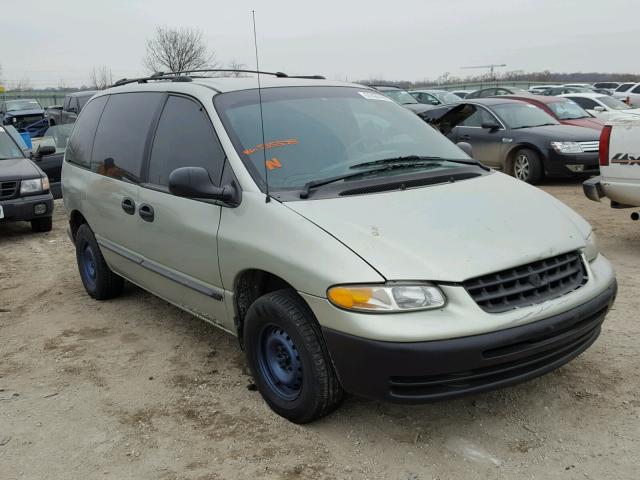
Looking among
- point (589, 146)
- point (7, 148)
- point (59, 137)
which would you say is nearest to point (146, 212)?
point (7, 148)

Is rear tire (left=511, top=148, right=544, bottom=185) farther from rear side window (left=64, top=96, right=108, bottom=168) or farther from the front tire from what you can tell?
the front tire

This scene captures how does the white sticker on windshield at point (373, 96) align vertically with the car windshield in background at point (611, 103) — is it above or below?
above

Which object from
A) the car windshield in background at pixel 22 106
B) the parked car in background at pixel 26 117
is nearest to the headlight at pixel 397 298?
the parked car in background at pixel 26 117

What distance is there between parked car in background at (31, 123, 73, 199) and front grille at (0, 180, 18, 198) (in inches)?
33.0

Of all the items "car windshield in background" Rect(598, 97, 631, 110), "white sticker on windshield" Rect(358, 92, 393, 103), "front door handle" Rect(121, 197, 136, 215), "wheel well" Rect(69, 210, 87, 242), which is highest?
"white sticker on windshield" Rect(358, 92, 393, 103)

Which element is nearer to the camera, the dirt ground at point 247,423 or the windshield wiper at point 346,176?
the dirt ground at point 247,423

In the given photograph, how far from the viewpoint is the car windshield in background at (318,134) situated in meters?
3.48

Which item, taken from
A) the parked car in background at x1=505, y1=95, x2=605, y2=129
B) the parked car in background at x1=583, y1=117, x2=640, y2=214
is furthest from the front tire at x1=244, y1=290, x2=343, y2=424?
the parked car in background at x1=505, y1=95, x2=605, y2=129

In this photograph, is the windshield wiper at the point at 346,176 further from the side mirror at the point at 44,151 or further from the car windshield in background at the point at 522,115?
the car windshield in background at the point at 522,115

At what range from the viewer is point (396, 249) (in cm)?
280

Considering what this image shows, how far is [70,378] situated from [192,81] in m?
2.10

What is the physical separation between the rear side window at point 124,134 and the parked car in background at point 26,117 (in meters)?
19.6

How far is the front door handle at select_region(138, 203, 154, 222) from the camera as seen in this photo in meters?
4.06

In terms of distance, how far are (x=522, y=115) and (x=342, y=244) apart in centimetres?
941
